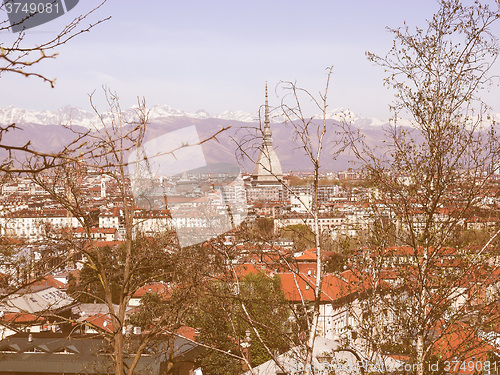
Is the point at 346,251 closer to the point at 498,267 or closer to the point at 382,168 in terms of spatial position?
the point at 382,168

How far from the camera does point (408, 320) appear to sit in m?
3.79

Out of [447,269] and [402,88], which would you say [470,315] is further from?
[402,88]

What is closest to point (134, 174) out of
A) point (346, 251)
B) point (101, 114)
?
point (101, 114)

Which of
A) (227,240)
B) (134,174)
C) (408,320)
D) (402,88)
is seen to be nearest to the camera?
(408,320)

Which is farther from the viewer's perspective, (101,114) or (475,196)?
(101,114)

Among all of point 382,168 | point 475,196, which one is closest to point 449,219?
point 475,196

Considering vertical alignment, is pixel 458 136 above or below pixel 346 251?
above

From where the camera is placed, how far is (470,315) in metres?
3.81

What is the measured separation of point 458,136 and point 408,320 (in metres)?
1.31

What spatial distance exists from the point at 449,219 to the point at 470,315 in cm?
68

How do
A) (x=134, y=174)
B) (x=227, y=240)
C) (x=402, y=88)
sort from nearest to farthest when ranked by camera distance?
(x=402, y=88), (x=227, y=240), (x=134, y=174)

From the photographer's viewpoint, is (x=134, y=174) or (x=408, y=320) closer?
(x=408, y=320)

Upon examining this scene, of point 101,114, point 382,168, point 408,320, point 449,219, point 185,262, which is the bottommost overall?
point 408,320

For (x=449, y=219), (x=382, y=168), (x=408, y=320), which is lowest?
(x=408, y=320)
